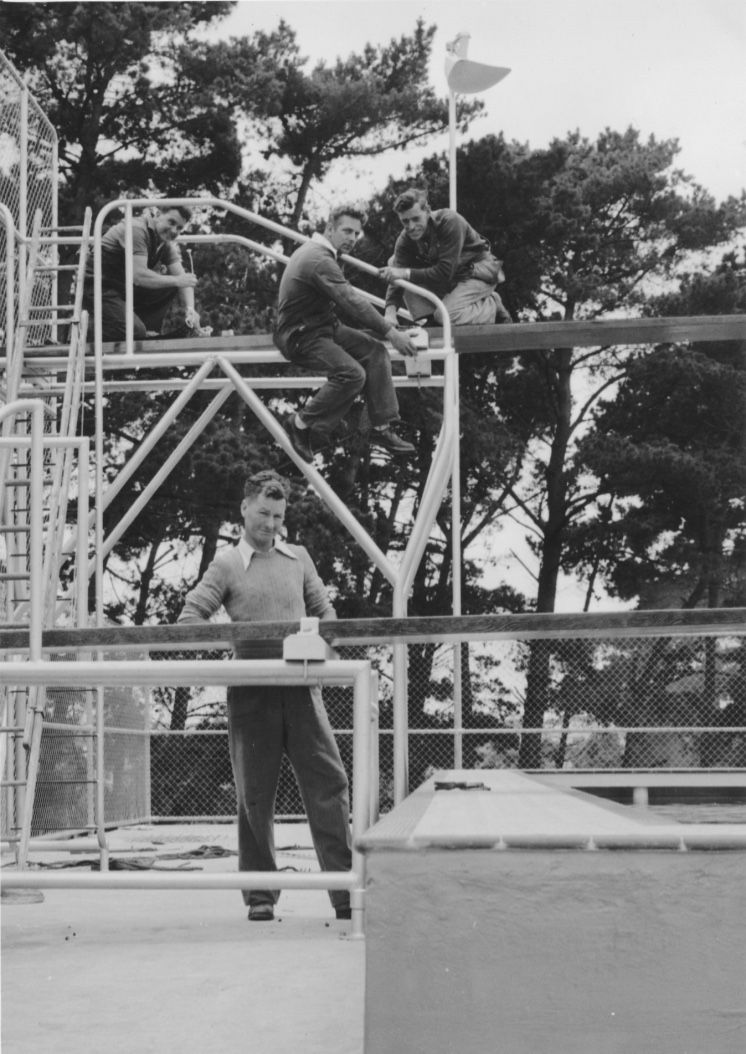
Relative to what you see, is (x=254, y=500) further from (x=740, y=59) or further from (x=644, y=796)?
(x=740, y=59)

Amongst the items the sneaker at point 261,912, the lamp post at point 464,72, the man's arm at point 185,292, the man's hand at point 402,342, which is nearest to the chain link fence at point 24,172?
the man's arm at point 185,292

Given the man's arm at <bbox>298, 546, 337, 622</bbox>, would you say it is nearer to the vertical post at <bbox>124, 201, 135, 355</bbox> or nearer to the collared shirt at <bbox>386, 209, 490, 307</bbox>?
the vertical post at <bbox>124, 201, 135, 355</bbox>

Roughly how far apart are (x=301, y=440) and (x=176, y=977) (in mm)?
4688

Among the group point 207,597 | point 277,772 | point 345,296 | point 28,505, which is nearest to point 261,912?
point 277,772

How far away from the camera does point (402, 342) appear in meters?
7.55

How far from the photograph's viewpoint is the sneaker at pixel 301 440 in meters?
7.90

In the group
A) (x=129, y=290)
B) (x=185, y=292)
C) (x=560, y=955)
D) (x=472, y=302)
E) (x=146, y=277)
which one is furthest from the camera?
(x=472, y=302)

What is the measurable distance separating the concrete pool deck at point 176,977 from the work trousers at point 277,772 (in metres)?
0.23

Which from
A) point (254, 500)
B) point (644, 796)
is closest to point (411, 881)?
point (254, 500)

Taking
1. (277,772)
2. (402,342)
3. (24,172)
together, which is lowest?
(277,772)

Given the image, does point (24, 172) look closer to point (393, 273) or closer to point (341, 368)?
point (393, 273)

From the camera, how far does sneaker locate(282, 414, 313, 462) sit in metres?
7.90

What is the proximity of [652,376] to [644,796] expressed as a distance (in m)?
14.9

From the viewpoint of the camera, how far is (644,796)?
6906mm
